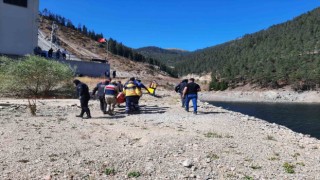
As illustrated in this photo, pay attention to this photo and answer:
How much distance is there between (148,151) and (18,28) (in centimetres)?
4412

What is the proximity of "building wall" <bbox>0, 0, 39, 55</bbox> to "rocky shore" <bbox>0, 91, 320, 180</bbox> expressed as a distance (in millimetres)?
35179

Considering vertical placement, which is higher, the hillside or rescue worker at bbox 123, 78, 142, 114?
the hillside

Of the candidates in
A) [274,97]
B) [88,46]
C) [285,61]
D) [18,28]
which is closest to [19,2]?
[18,28]

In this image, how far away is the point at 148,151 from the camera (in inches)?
417

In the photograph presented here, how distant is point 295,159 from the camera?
1065 cm

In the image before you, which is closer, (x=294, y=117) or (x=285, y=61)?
(x=294, y=117)

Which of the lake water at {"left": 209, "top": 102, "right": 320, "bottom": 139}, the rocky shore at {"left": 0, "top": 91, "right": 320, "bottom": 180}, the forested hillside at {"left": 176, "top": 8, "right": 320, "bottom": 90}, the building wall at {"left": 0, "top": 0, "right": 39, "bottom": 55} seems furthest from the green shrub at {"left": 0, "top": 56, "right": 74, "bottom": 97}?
the forested hillside at {"left": 176, "top": 8, "right": 320, "bottom": 90}

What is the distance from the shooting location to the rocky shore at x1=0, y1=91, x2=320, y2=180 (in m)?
8.94

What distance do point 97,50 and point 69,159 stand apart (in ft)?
529

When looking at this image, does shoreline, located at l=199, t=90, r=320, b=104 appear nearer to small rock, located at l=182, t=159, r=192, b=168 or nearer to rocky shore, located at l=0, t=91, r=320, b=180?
rocky shore, located at l=0, t=91, r=320, b=180

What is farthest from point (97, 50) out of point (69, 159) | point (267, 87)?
point (69, 159)

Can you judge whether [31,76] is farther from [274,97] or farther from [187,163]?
[274,97]

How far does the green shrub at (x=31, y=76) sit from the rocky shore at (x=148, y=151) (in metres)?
13.0

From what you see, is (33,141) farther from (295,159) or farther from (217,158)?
(295,159)
